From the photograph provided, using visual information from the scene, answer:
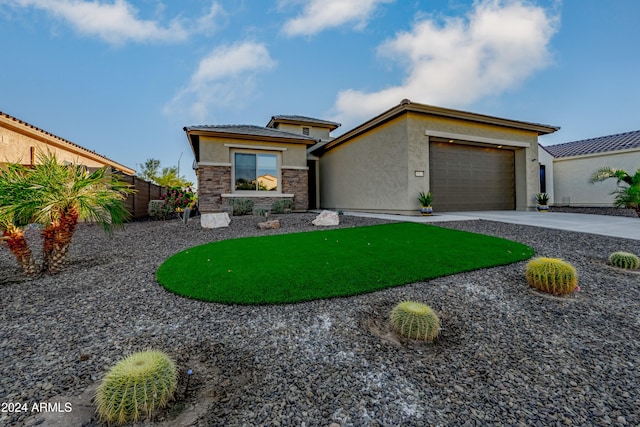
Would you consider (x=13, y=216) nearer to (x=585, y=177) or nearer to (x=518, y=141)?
(x=518, y=141)

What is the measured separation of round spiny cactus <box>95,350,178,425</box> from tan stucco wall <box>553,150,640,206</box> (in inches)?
752

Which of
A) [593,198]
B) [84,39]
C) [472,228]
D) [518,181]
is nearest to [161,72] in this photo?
[84,39]

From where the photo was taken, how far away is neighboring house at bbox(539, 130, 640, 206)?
13.4 meters

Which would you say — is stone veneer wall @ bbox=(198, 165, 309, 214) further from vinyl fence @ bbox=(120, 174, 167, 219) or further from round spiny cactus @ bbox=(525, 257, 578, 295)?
round spiny cactus @ bbox=(525, 257, 578, 295)

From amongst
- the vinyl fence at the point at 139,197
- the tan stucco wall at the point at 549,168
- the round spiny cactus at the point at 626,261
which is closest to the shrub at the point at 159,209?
the vinyl fence at the point at 139,197

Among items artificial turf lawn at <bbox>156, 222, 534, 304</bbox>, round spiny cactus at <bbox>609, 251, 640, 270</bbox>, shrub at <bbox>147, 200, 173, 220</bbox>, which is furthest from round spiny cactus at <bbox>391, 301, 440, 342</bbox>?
shrub at <bbox>147, 200, 173, 220</bbox>

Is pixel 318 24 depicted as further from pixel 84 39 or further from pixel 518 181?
pixel 518 181

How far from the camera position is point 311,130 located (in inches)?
693

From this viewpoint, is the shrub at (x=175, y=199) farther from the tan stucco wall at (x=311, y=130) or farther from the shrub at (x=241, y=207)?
the tan stucco wall at (x=311, y=130)

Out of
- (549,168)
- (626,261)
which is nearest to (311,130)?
(549,168)

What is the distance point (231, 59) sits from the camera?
1303 cm

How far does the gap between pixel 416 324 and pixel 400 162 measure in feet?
27.5

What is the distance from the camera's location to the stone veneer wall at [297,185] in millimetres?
12891

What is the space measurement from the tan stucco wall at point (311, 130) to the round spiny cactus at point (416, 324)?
15821mm
